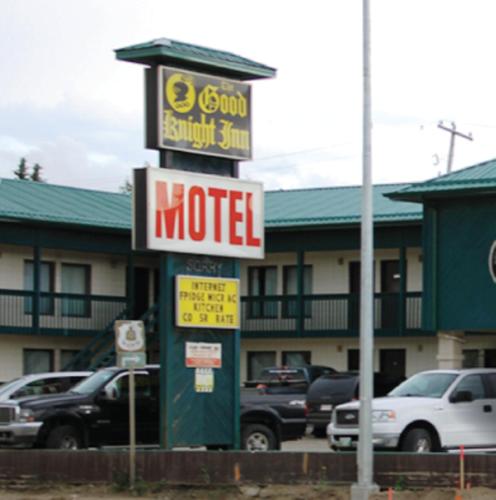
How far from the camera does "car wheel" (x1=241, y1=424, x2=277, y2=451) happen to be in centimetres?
3178

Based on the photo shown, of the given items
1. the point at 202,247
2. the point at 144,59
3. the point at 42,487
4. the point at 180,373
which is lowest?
the point at 42,487

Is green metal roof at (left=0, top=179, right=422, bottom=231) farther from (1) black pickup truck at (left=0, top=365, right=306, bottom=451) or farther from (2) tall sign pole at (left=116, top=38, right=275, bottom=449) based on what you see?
(2) tall sign pole at (left=116, top=38, right=275, bottom=449)

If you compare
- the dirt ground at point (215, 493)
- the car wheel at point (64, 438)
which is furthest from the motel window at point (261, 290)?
the dirt ground at point (215, 493)

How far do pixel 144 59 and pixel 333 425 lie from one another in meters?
7.87

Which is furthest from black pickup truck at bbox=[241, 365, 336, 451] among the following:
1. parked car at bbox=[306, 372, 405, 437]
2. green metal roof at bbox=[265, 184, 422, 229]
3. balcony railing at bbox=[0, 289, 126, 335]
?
balcony railing at bbox=[0, 289, 126, 335]

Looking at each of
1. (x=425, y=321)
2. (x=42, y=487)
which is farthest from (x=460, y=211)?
(x=42, y=487)

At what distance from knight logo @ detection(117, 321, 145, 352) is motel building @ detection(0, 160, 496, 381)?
2007 cm

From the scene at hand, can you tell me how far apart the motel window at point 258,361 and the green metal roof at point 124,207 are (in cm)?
440

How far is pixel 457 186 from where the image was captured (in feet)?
131

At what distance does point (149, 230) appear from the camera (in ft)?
88.8

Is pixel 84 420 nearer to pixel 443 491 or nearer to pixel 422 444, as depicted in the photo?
pixel 422 444

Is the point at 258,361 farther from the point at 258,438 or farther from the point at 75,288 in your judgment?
the point at 258,438

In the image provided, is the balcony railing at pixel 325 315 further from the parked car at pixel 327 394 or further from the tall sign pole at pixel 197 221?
the tall sign pole at pixel 197 221

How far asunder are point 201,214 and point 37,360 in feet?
77.2
